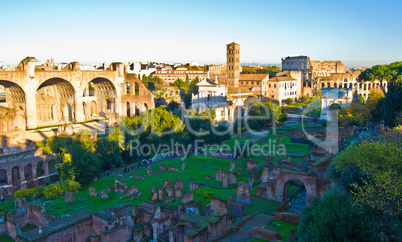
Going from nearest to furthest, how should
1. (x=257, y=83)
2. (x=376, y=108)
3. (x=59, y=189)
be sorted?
(x=59, y=189) < (x=376, y=108) < (x=257, y=83)

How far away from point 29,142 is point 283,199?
22.9 meters

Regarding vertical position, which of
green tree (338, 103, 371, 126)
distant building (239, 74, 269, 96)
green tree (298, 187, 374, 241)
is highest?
distant building (239, 74, 269, 96)

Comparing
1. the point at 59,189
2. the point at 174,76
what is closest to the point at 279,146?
the point at 59,189

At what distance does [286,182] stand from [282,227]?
4.24m

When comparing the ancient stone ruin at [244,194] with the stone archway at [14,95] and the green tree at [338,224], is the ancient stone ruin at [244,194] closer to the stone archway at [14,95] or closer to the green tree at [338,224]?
the green tree at [338,224]

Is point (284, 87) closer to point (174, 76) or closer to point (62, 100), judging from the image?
point (174, 76)

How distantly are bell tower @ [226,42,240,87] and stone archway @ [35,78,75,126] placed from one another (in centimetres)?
3027

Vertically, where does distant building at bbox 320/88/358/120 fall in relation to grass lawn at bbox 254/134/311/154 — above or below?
above

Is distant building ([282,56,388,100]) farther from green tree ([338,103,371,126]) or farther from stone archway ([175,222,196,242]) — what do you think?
stone archway ([175,222,196,242])

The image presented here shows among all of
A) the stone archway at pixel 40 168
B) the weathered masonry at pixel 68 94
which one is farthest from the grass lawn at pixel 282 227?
the weathered masonry at pixel 68 94

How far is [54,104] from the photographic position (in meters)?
42.6

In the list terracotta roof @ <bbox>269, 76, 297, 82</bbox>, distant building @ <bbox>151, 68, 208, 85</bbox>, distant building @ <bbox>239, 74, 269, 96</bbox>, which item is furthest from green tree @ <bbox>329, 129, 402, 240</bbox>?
distant building @ <bbox>151, 68, 208, 85</bbox>

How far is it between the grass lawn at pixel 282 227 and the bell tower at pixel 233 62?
48.4m

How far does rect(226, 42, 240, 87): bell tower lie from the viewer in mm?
60438
